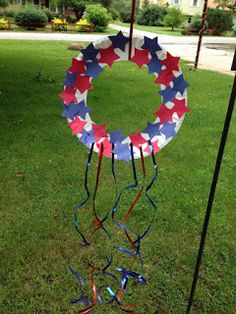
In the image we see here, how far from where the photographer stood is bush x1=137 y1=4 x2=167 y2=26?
116 ft

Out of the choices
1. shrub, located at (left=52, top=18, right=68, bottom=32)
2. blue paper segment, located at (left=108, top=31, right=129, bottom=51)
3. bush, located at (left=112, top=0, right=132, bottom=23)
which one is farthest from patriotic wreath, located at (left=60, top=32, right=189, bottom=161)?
bush, located at (left=112, top=0, right=132, bottom=23)

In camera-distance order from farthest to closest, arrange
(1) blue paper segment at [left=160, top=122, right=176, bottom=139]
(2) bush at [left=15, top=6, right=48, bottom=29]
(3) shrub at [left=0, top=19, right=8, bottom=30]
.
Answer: (2) bush at [left=15, top=6, right=48, bottom=29]
(3) shrub at [left=0, top=19, right=8, bottom=30]
(1) blue paper segment at [left=160, top=122, right=176, bottom=139]

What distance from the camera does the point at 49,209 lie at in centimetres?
327

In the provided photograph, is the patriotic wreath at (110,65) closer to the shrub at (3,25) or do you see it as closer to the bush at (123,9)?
the shrub at (3,25)

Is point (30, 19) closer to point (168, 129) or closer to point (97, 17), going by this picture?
point (97, 17)

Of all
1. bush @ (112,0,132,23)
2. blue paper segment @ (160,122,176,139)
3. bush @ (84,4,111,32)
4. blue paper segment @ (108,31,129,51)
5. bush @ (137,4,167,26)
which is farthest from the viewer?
bush @ (112,0,132,23)

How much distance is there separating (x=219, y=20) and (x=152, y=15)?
7.47 m

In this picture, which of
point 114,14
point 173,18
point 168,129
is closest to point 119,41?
point 168,129

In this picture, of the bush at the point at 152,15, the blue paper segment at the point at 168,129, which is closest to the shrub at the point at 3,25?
the bush at the point at 152,15

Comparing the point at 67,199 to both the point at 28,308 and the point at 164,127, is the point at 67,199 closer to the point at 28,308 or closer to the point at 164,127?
the point at 28,308

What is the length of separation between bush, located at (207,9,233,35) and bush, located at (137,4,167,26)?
615 centimetres

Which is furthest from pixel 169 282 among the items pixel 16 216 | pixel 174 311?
pixel 16 216

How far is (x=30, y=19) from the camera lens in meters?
22.7

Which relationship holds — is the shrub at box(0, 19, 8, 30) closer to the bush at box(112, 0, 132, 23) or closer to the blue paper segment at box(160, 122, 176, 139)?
the bush at box(112, 0, 132, 23)
